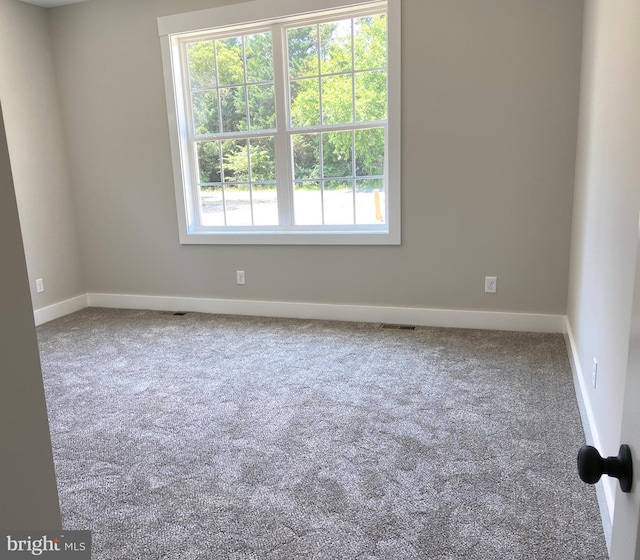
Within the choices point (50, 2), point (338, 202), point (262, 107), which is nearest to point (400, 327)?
point (338, 202)

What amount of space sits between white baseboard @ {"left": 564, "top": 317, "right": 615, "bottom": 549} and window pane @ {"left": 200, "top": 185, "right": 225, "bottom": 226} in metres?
3.02

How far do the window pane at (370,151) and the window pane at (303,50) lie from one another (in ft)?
2.12

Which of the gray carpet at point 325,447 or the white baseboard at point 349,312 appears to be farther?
the white baseboard at point 349,312

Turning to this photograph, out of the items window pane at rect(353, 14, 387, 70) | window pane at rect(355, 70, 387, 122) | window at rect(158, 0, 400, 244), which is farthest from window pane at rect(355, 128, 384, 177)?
window pane at rect(353, 14, 387, 70)

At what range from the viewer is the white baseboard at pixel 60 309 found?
440 cm

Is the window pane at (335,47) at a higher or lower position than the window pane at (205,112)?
higher

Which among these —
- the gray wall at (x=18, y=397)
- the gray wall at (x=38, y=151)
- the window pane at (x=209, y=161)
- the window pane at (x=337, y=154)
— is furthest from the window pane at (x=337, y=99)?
the gray wall at (x=18, y=397)

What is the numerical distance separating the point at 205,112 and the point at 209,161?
1.39 ft

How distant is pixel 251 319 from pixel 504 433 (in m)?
2.52

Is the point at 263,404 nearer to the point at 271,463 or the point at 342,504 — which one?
the point at 271,463

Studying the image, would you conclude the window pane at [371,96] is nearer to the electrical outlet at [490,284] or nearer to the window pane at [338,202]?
the window pane at [338,202]

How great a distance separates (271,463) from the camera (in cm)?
211

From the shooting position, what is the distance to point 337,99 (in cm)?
390

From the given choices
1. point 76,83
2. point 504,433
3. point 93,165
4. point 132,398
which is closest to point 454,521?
point 504,433
